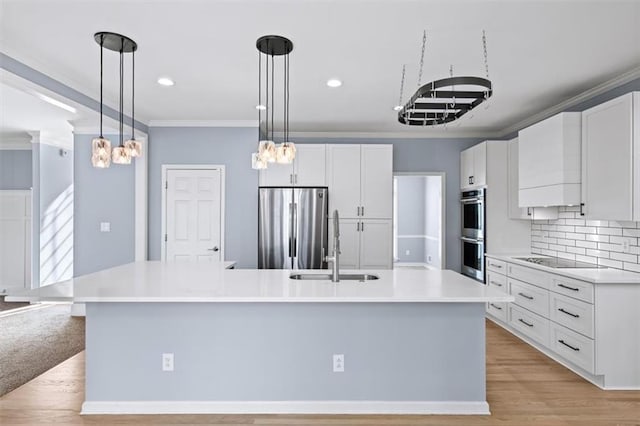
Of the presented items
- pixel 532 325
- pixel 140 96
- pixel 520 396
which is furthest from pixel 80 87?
pixel 532 325

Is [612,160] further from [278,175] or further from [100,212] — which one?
[100,212]

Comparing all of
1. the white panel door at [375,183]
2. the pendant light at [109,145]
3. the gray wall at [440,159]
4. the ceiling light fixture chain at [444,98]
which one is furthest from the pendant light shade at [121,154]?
the gray wall at [440,159]

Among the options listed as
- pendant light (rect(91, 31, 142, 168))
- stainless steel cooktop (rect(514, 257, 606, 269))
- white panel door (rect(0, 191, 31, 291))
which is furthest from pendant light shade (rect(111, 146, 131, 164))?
white panel door (rect(0, 191, 31, 291))

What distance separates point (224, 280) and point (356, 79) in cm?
205

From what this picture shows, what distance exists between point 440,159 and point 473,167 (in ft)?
1.97

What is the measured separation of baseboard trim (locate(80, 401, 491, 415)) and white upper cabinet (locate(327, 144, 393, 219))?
276 centimetres

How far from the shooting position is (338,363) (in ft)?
8.27

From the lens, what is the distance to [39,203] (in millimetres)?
5766

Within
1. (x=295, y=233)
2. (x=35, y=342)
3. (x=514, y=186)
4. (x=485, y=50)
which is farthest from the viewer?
(x=295, y=233)

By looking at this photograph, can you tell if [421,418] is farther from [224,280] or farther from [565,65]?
[565,65]

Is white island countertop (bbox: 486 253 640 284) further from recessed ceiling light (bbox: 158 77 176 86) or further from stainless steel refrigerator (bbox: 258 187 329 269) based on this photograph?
recessed ceiling light (bbox: 158 77 176 86)

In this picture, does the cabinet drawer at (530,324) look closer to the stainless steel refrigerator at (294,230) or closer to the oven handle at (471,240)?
the oven handle at (471,240)

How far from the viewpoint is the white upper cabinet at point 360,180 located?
497 centimetres

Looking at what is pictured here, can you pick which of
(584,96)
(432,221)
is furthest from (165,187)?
(432,221)
